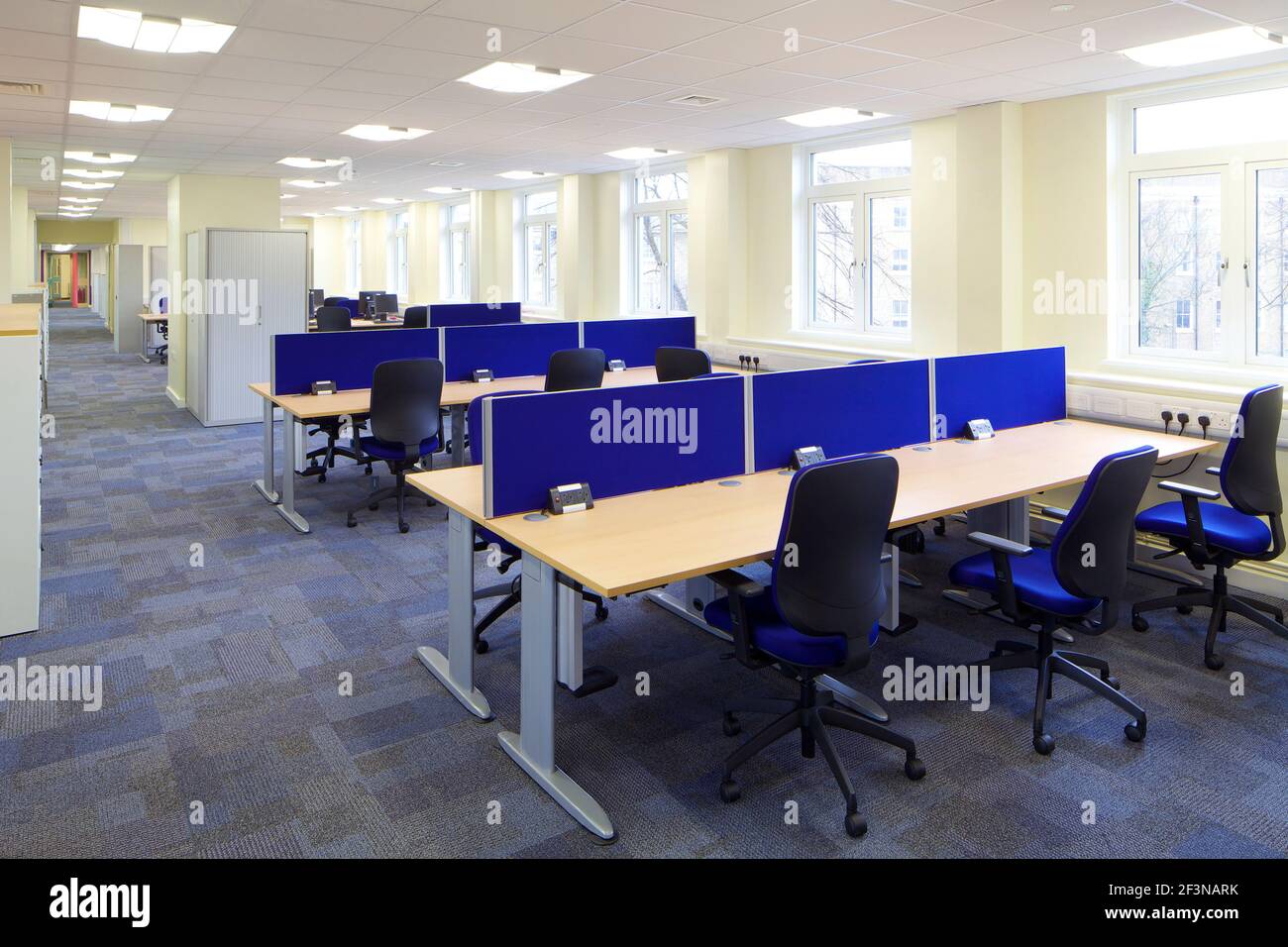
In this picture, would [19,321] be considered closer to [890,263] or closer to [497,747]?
[497,747]

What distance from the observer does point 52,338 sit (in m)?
17.5

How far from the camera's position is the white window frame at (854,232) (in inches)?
256

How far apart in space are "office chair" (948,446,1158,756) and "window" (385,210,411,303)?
13.2m

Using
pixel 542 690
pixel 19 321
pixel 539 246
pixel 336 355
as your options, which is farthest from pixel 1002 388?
pixel 539 246

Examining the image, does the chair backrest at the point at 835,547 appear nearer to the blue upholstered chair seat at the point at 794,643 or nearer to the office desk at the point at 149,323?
the blue upholstered chair seat at the point at 794,643

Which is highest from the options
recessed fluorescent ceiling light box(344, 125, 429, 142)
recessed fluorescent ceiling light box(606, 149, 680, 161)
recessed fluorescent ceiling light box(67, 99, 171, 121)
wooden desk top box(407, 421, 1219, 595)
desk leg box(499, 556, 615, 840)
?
recessed fluorescent ceiling light box(606, 149, 680, 161)

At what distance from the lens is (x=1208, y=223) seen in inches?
184

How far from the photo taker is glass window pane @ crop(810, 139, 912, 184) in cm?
646

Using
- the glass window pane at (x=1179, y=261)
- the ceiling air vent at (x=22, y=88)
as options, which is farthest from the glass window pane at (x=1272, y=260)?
the ceiling air vent at (x=22, y=88)

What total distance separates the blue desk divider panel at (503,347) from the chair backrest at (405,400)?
974 millimetres

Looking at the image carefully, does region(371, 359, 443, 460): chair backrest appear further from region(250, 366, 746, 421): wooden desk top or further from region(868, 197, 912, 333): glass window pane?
region(868, 197, 912, 333): glass window pane

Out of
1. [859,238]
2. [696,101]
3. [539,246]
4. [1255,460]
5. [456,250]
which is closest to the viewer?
[1255,460]

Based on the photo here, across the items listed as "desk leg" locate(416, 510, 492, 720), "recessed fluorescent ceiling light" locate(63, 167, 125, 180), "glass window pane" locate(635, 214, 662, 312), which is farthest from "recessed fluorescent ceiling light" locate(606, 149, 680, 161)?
"desk leg" locate(416, 510, 492, 720)

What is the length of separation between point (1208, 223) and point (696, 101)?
9.28 ft
